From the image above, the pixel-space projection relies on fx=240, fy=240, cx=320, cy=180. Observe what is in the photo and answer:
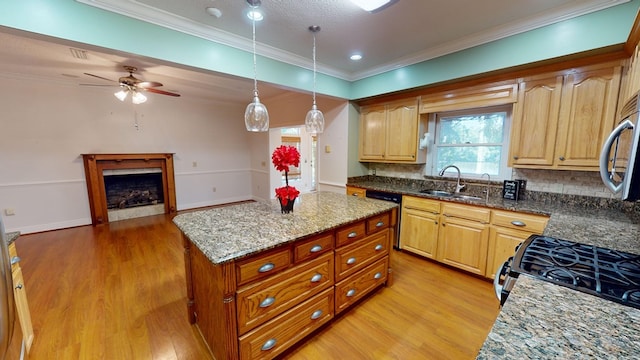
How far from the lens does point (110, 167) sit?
4.48 m

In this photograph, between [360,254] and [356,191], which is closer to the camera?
[360,254]

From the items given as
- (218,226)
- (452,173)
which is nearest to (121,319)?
(218,226)

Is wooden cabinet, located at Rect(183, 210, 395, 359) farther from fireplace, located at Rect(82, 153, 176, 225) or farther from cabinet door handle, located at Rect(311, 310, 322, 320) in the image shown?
fireplace, located at Rect(82, 153, 176, 225)

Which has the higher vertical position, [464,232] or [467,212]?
[467,212]

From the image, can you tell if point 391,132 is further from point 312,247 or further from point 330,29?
point 312,247

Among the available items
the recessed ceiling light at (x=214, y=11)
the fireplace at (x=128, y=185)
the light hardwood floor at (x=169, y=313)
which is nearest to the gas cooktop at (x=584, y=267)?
the light hardwood floor at (x=169, y=313)

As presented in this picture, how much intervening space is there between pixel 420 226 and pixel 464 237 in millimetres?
497

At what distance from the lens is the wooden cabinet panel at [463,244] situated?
99.7 inches

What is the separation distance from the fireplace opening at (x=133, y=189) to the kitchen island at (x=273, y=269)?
13.3ft

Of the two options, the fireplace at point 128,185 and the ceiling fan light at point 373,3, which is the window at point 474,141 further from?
the fireplace at point 128,185

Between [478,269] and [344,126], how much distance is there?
8.41 ft

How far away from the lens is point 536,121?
7.65 ft

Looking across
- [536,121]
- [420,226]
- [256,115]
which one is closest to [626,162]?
[536,121]

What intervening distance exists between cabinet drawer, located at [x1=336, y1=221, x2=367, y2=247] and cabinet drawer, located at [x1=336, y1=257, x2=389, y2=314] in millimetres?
339
